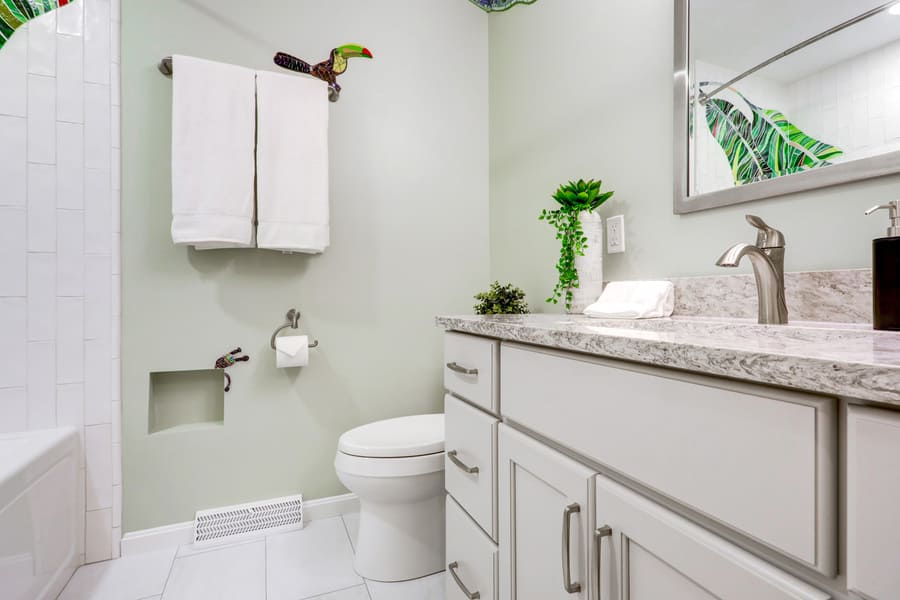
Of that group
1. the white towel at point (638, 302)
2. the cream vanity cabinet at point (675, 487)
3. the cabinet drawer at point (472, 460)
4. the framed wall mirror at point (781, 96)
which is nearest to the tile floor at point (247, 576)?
the cabinet drawer at point (472, 460)

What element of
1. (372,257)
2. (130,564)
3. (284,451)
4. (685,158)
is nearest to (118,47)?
(372,257)

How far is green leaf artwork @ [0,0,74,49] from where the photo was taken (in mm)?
1456

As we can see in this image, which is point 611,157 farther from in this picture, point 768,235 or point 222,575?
point 222,575

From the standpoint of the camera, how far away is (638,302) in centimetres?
117

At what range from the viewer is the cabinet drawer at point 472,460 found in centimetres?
97

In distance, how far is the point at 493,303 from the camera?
1458 millimetres

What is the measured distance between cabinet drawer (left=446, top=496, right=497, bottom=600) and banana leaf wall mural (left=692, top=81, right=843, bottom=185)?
1051 mm

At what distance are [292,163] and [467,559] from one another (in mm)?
1495

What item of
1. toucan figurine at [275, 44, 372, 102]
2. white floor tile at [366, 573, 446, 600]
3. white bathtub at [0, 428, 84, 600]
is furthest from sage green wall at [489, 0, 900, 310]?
white bathtub at [0, 428, 84, 600]

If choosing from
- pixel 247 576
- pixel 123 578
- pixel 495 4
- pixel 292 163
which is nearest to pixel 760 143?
pixel 495 4

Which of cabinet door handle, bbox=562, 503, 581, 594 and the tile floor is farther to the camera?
the tile floor

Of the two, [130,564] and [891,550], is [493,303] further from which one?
[130,564]

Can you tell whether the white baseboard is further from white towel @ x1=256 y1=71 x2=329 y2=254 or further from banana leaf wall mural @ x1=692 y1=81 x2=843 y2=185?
banana leaf wall mural @ x1=692 y1=81 x2=843 y2=185

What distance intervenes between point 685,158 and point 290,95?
4.72ft
